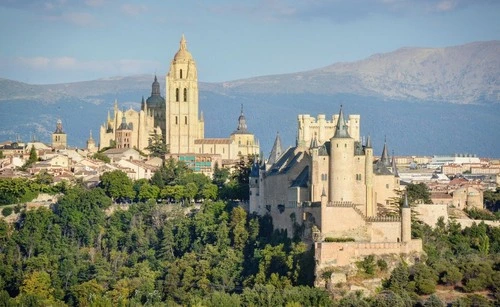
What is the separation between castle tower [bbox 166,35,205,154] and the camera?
98500mm

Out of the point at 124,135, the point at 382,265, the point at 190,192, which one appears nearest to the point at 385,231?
the point at 382,265

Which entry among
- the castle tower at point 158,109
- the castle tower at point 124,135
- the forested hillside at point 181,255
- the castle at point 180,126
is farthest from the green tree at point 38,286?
the castle tower at point 158,109

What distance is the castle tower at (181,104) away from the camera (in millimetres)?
98500

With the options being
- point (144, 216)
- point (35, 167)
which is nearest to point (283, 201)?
point (144, 216)

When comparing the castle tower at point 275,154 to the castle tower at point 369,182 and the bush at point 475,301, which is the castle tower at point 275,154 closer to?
the castle tower at point 369,182

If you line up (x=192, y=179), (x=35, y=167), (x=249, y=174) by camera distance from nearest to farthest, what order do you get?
(x=249, y=174) < (x=192, y=179) < (x=35, y=167)

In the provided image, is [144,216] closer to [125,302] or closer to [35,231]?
[35,231]

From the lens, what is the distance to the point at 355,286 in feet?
187

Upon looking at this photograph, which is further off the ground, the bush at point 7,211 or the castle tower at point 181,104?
the castle tower at point 181,104

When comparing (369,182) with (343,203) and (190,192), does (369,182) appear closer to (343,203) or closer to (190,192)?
(343,203)

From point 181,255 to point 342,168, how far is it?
48.8 ft

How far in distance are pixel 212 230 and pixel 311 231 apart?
38.5 feet

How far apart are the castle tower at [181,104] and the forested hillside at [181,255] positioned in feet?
42.8

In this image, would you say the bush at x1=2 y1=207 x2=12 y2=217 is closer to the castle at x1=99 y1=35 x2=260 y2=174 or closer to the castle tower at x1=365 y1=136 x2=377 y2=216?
the castle at x1=99 y1=35 x2=260 y2=174
